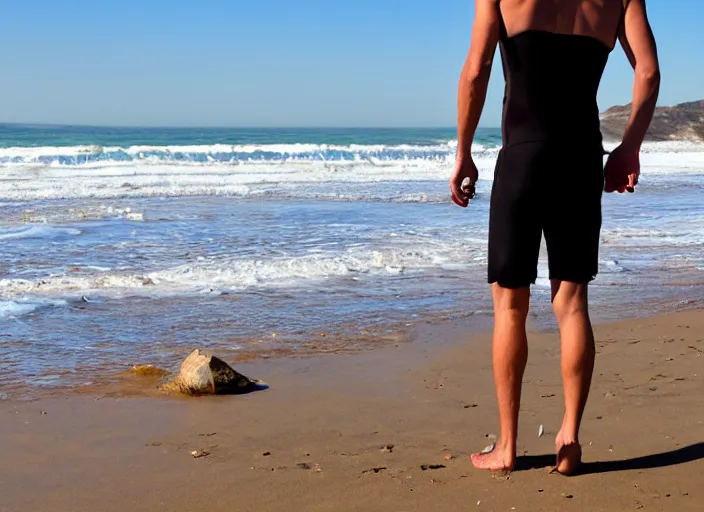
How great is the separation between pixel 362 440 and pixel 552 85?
152cm

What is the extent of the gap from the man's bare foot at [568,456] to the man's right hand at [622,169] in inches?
33.1

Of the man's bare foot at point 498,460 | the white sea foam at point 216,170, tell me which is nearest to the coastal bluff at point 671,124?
the white sea foam at point 216,170

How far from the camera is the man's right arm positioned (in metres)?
2.67

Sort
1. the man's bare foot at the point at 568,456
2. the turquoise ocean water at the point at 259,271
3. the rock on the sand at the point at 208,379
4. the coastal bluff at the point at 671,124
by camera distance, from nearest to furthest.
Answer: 1. the man's bare foot at the point at 568,456
2. the rock on the sand at the point at 208,379
3. the turquoise ocean water at the point at 259,271
4. the coastal bluff at the point at 671,124

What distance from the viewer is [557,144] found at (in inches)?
105

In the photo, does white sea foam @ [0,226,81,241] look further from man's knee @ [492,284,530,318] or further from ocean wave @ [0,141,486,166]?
ocean wave @ [0,141,486,166]

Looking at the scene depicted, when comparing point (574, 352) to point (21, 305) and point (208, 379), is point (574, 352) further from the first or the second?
point (21, 305)

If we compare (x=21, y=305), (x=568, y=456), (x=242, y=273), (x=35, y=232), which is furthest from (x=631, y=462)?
(x=35, y=232)

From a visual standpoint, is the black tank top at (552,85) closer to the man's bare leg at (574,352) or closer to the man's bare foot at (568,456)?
the man's bare leg at (574,352)

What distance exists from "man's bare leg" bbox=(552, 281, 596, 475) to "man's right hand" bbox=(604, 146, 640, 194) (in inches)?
13.7

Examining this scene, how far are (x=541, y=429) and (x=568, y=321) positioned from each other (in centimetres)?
62

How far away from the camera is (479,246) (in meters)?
8.77

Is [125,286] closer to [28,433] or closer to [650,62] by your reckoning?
[28,433]

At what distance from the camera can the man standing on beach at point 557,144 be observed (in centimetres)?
262
